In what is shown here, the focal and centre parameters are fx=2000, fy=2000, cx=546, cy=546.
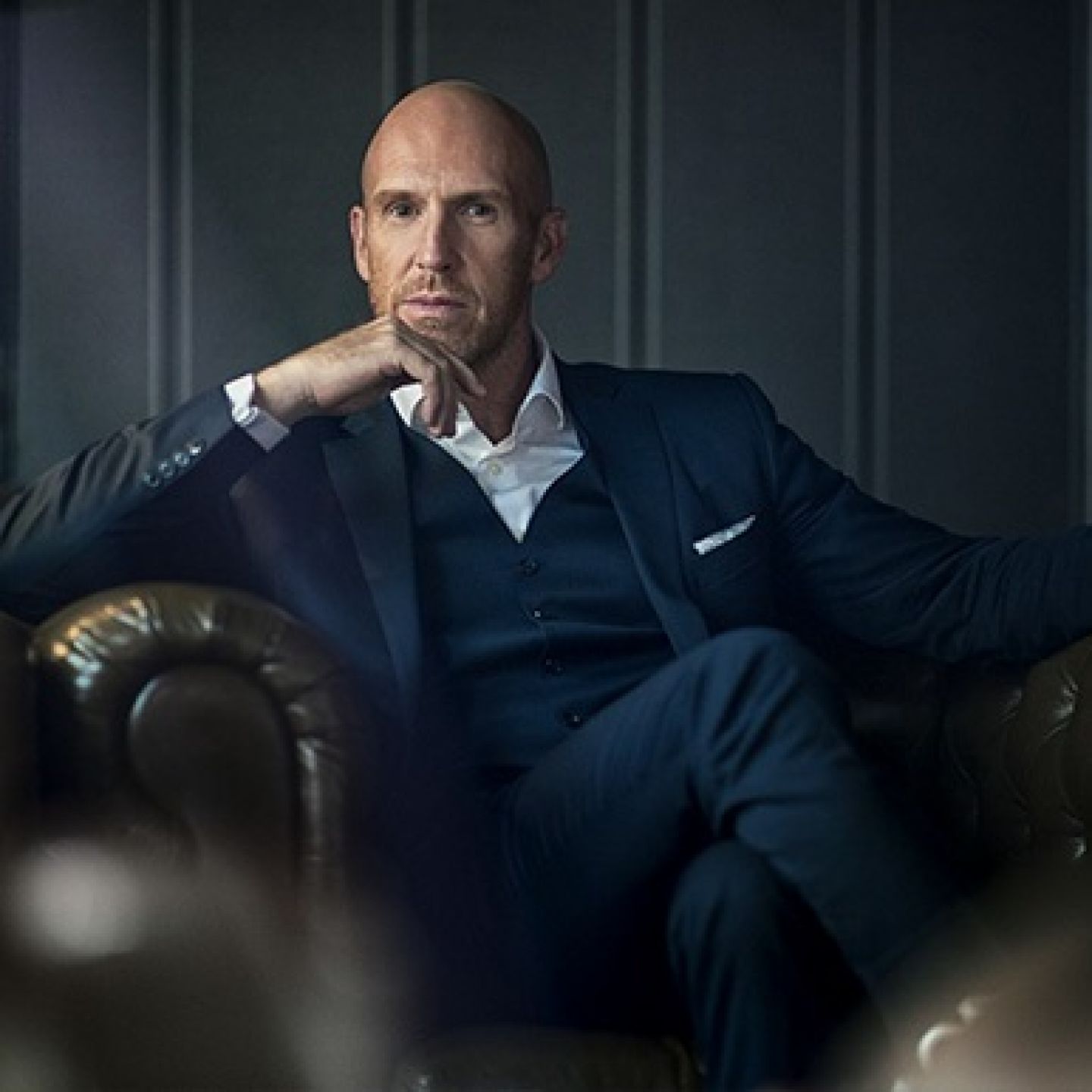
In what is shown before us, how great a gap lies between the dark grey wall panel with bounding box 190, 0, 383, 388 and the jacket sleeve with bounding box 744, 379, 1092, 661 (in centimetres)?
79

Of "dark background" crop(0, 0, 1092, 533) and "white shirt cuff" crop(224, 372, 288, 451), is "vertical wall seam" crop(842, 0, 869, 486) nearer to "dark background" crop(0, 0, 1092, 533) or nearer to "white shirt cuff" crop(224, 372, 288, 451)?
"dark background" crop(0, 0, 1092, 533)

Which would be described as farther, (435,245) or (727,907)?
(435,245)

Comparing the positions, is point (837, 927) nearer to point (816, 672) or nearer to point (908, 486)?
point (816, 672)

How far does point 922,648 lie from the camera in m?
1.94

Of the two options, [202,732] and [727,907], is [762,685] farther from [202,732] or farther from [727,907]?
[202,732]

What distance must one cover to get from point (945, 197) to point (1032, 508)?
1.45 feet

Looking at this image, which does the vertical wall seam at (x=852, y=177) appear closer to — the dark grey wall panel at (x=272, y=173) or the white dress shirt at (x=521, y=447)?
the dark grey wall panel at (x=272, y=173)

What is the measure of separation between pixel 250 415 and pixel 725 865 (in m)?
0.63

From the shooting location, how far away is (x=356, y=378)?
6.07ft

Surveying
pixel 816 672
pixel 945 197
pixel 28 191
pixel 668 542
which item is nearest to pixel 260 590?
pixel 668 542

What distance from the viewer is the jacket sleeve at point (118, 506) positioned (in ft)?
5.82

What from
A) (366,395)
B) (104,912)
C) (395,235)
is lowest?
(104,912)

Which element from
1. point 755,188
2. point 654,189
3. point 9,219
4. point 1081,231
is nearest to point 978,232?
point 1081,231

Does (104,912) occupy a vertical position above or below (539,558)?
below
